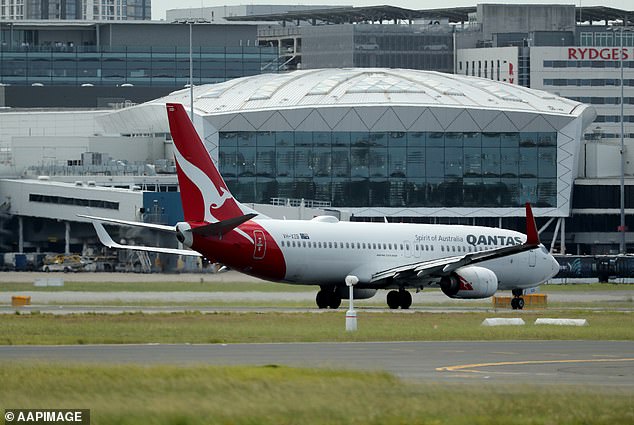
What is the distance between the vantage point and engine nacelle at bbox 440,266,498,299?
73.4 metres

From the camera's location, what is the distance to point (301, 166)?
151m

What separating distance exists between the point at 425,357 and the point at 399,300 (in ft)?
106

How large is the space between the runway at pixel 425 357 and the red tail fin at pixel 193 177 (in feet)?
73.6

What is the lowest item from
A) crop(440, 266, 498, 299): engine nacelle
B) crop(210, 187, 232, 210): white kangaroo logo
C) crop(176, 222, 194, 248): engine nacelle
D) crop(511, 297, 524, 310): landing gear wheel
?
crop(511, 297, 524, 310): landing gear wheel

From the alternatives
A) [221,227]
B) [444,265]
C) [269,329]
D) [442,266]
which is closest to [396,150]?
[442,266]

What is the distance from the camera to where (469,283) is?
73.4 meters

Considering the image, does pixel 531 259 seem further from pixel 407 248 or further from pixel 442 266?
pixel 442 266

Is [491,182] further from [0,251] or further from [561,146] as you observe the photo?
[0,251]

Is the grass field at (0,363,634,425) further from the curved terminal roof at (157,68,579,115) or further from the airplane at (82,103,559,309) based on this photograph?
the curved terminal roof at (157,68,579,115)

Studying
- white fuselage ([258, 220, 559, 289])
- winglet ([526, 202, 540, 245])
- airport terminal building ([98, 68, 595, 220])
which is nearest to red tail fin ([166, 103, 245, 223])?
white fuselage ([258, 220, 559, 289])

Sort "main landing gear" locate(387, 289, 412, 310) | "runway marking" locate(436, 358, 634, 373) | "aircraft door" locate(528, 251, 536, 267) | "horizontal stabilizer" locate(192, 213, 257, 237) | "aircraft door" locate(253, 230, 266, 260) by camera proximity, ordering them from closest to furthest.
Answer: "runway marking" locate(436, 358, 634, 373), "horizontal stabilizer" locate(192, 213, 257, 237), "aircraft door" locate(253, 230, 266, 260), "main landing gear" locate(387, 289, 412, 310), "aircraft door" locate(528, 251, 536, 267)

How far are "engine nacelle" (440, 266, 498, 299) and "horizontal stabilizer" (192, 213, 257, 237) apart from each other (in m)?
10.9

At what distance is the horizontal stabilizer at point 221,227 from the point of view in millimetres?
66562

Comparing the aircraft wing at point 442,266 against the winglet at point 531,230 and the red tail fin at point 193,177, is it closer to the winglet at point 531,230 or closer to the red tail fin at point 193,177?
the winglet at point 531,230
